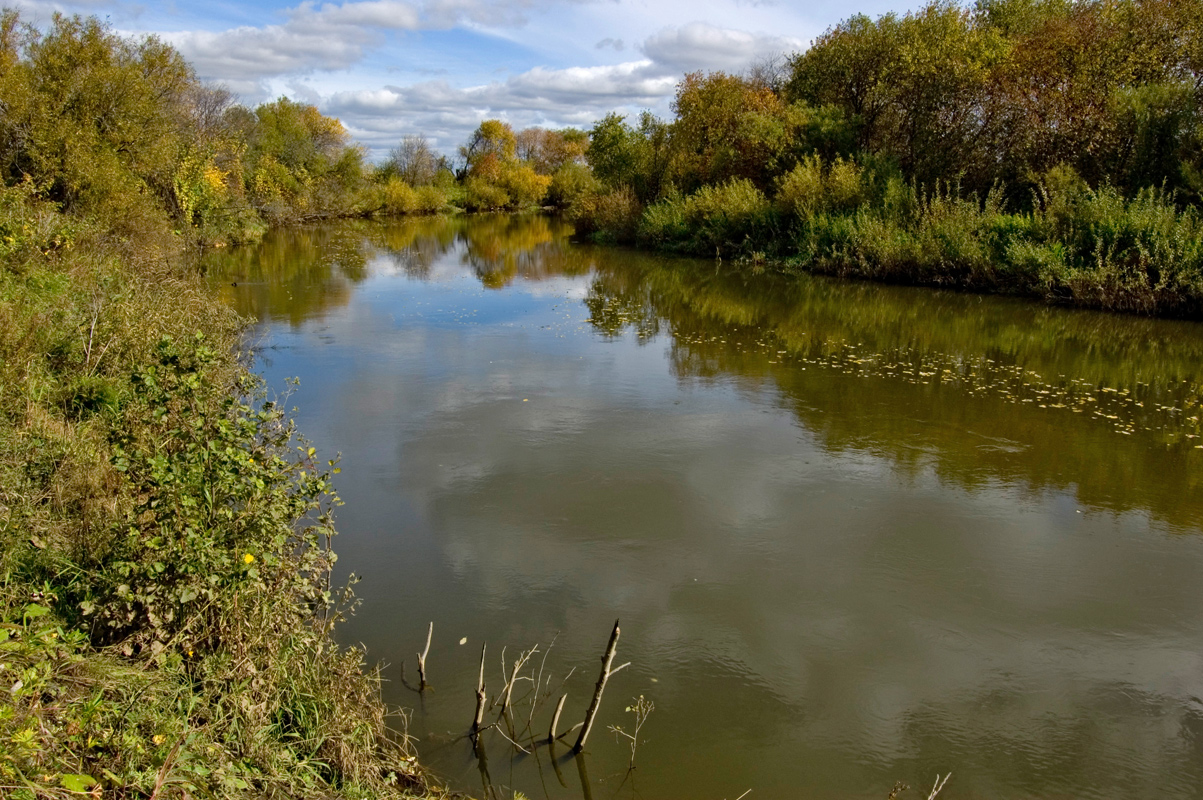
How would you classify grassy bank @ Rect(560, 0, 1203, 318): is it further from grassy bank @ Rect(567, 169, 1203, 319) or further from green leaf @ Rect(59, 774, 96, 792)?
green leaf @ Rect(59, 774, 96, 792)

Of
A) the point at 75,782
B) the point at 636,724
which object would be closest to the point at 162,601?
the point at 75,782

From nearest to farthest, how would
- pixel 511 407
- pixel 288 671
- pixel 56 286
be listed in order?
pixel 288 671 → pixel 56 286 → pixel 511 407

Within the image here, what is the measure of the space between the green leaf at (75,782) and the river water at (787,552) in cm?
183

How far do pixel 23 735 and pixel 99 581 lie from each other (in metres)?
1.87

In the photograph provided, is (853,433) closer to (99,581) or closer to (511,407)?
(511,407)

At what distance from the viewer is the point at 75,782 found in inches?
102

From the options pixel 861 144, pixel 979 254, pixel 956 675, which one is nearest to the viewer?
pixel 956 675

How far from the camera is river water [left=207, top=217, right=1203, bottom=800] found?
445cm

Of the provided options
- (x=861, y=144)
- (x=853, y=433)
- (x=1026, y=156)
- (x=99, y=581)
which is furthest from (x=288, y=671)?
(x=861, y=144)

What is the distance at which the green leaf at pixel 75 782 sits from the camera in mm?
2584

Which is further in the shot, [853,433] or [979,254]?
[979,254]

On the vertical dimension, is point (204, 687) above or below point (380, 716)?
above

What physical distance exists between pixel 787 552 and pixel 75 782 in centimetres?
504

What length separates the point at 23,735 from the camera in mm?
2600
